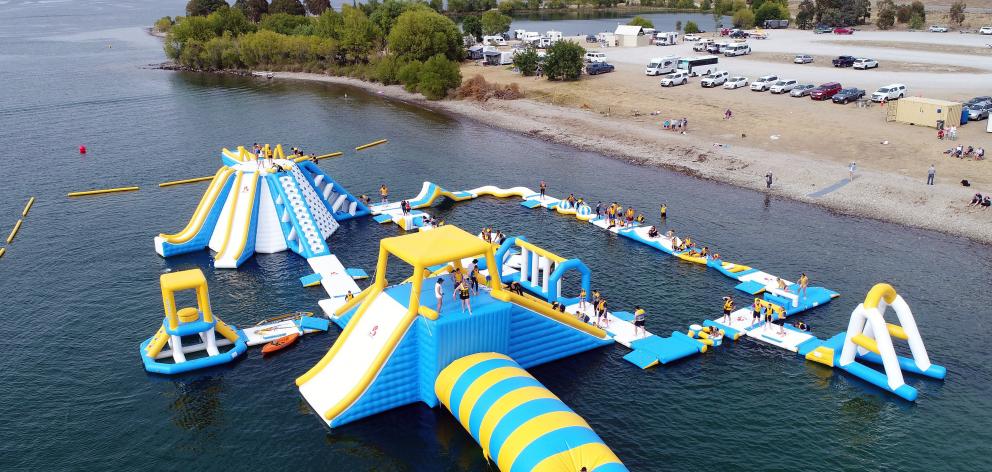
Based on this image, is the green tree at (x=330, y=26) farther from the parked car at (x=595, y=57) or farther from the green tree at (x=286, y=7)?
the parked car at (x=595, y=57)

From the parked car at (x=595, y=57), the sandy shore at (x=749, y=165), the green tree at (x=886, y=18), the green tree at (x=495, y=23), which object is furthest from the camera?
the green tree at (x=495, y=23)

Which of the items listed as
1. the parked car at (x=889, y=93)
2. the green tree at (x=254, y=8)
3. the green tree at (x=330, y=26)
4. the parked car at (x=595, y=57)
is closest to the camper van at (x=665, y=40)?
the parked car at (x=595, y=57)

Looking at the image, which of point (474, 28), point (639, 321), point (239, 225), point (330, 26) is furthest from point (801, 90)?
point (330, 26)

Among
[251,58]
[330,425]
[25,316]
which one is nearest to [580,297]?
[330,425]

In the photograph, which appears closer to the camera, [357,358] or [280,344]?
[357,358]

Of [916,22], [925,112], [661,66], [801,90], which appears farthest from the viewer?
[916,22]

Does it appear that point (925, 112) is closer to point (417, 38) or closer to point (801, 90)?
point (801, 90)

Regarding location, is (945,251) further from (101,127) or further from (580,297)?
(101,127)
